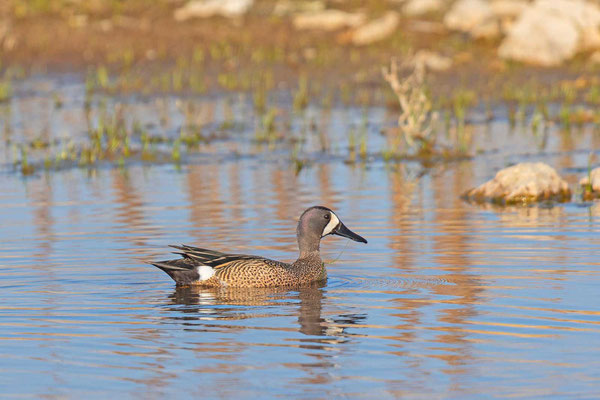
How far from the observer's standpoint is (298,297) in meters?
9.78

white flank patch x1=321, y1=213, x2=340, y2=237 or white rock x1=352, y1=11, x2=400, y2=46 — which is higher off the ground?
white rock x1=352, y1=11, x2=400, y2=46

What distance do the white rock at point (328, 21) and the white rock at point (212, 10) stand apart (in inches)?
70.5

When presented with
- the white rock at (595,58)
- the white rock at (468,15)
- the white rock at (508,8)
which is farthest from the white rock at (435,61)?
the white rock at (595,58)

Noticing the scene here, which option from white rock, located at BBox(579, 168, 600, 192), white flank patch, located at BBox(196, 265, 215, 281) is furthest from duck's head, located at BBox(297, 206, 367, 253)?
white rock, located at BBox(579, 168, 600, 192)

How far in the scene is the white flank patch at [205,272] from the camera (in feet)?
33.2

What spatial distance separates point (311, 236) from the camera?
10594 millimetres

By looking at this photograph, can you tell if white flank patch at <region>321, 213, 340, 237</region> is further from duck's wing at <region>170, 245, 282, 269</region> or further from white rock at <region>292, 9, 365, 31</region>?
white rock at <region>292, 9, 365, 31</region>

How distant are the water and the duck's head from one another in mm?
320

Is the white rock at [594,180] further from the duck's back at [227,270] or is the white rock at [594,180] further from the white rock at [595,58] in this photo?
the white rock at [595,58]

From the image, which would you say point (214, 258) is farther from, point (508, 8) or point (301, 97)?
point (508, 8)

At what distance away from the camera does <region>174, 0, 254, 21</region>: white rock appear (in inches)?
1192

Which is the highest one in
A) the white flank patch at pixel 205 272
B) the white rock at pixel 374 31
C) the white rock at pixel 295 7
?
the white rock at pixel 295 7

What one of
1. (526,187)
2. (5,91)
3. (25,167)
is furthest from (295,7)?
(526,187)

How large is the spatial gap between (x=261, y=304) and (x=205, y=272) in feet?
2.75
